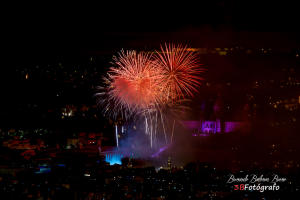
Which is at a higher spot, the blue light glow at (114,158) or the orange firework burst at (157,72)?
the orange firework burst at (157,72)

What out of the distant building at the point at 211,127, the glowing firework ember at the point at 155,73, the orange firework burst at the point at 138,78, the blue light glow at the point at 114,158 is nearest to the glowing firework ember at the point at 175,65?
the glowing firework ember at the point at 155,73

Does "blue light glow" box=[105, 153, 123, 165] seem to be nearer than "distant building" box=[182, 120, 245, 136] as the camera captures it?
Yes

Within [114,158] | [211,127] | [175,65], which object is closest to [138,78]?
[175,65]

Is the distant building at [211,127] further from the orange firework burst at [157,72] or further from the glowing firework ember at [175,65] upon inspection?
the glowing firework ember at [175,65]

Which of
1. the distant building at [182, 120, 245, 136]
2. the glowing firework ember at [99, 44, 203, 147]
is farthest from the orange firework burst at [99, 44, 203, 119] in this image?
the distant building at [182, 120, 245, 136]

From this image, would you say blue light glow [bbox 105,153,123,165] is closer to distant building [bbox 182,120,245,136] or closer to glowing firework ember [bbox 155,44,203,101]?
glowing firework ember [bbox 155,44,203,101]

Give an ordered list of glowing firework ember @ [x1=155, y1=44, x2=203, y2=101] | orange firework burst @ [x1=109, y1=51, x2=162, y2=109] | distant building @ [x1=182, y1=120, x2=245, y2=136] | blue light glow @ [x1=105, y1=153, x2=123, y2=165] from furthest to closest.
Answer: distant building @ [x1=182, y1=120, x2=245, y2=136]
blue light glow @ [x1=105, y1=153, x2=123, y2=165]
orange firework burst @ [x1=109, y1=51, x2=162, y2=109]
glowing firework ember @ [x1=155, y1=44, x2=203, y2=101]

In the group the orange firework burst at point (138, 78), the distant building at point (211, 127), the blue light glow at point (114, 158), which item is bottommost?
the blue light glow at point (114, 158)

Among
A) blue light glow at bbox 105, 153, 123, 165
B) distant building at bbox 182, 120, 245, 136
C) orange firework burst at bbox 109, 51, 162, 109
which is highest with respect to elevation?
orange firework burst at bbox 109, 51, 162, 109

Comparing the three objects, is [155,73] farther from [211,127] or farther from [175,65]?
[211,127]

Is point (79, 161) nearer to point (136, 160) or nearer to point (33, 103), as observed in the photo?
point (136, 160)

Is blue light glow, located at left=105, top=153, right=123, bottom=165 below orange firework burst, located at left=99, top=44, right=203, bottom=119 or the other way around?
below

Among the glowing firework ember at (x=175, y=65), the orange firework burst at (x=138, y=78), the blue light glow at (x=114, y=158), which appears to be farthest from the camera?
the blue light glow at (x=114, y=158)
